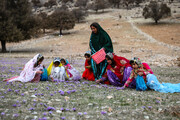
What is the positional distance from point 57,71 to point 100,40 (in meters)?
2.65

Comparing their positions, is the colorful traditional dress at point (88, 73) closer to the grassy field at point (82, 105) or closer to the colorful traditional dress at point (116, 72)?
the colorful traditional dress at point (116, 72)

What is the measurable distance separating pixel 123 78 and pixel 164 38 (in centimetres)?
3333

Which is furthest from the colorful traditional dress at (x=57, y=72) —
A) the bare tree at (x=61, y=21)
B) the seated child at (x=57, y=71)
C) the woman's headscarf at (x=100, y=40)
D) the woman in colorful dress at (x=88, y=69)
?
the bare tree at (x=61, y=21)

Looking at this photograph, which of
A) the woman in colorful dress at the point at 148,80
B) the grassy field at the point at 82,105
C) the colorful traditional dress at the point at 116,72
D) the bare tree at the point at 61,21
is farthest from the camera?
the bare tree at the point at 61,21

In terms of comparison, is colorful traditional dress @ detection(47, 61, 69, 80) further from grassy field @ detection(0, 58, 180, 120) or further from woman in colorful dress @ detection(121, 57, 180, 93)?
woman in colorful dress @ detection(121, 57, 180, 93)

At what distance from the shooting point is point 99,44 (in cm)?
888

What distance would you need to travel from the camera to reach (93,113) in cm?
454

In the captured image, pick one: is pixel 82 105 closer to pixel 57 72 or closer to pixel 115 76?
pixel 115 76

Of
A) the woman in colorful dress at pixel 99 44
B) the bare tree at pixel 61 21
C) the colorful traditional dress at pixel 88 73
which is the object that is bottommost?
the colorful traditional dress at pixel 88 73

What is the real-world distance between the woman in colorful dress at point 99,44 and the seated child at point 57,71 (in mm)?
1556

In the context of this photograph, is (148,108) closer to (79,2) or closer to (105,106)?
(105,106)

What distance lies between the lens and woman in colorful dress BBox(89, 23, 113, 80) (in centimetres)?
851

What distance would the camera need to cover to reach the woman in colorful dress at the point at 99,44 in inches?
335

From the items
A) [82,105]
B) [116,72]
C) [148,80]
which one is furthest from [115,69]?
[82,105]
